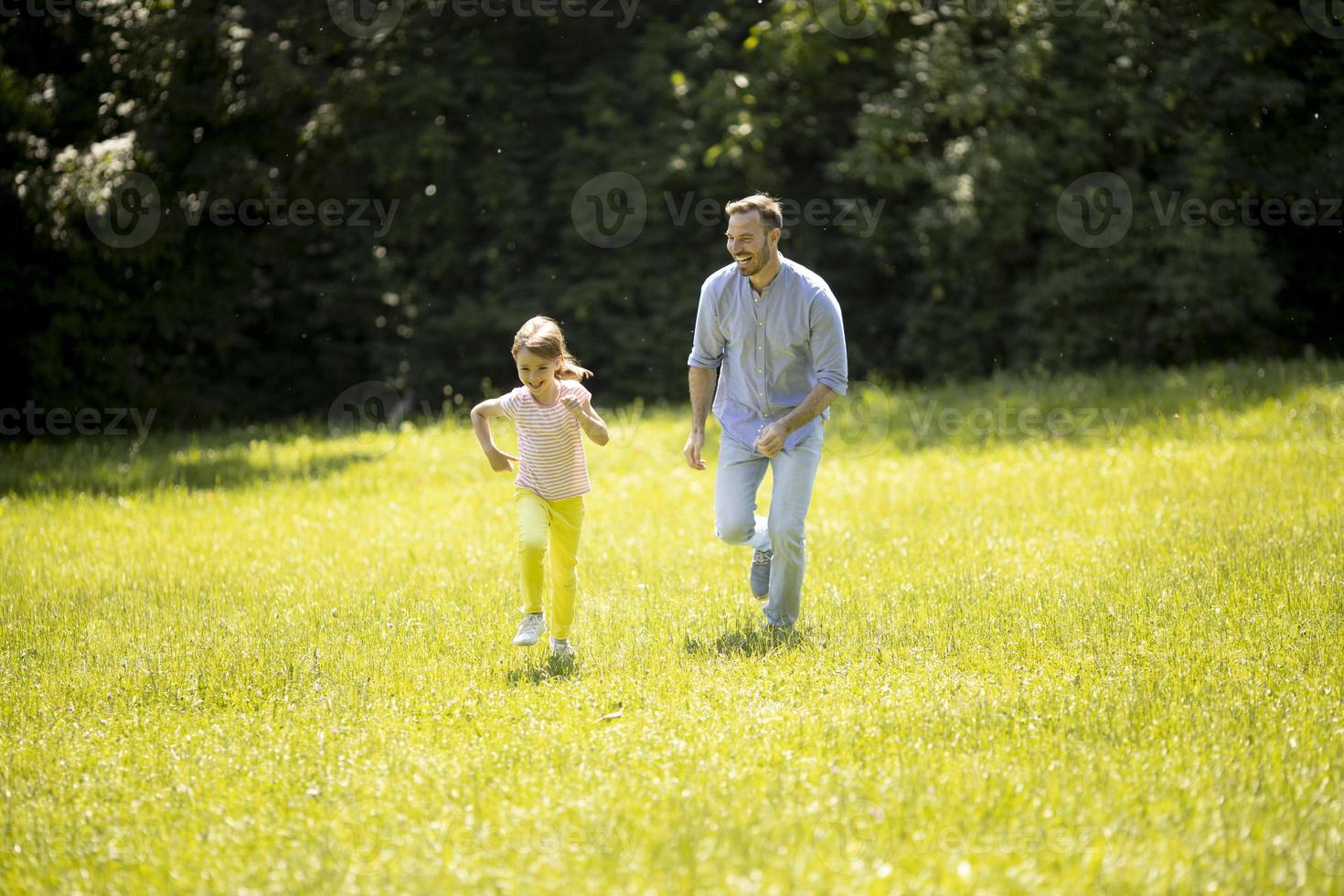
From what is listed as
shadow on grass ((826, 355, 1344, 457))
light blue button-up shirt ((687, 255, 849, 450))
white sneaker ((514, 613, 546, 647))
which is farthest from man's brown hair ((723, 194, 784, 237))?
shadow on grass ((826, 355, 1344, 457))

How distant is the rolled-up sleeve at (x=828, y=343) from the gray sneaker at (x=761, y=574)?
3.64 ft

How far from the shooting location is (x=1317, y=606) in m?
6.77

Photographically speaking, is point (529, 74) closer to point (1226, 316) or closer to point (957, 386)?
point (957, 386)

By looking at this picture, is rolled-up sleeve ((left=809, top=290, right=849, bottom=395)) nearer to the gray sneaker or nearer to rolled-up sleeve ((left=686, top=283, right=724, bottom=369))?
rolled-up sleeve ((left=686, top=283, right=724, bottom=369))

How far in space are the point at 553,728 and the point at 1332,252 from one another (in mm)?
17112

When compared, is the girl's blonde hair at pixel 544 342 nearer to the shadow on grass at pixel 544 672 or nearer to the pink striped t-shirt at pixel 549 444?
the pink striped t-shirt at pixel 549 444

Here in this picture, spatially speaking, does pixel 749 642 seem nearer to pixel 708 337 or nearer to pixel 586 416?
pixel 586 416

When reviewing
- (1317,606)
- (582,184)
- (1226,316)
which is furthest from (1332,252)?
(1317,606)

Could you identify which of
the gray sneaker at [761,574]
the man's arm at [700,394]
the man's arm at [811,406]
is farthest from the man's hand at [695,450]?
the gray sneaker at [761,574]

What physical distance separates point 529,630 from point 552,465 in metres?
0.89

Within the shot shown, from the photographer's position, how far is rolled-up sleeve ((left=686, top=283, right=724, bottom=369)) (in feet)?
22.4

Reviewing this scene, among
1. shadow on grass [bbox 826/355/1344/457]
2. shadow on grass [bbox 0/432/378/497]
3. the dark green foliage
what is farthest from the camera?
the dark green foliage

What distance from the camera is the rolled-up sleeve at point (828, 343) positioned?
655cm

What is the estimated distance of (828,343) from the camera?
657 cm
